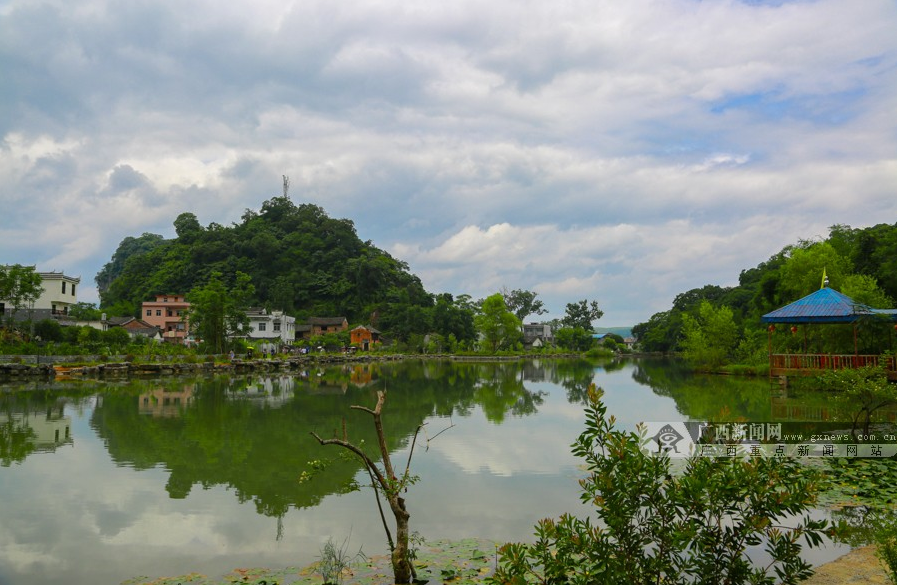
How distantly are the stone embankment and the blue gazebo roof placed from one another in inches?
1095

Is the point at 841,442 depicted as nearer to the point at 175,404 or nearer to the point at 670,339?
the point at 175,404

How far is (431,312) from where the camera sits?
222ft

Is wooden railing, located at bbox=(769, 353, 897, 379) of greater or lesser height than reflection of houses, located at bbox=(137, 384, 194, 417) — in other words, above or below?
above

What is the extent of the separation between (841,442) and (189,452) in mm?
11310

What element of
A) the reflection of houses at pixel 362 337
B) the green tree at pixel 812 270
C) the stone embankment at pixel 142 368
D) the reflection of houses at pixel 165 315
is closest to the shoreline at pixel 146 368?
the stone embankment at pixel 142 368

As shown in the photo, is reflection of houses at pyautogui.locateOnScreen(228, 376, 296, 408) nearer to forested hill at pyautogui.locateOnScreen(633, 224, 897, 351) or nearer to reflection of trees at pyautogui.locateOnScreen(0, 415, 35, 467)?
reflection of trees at pyautogui.locateOnScreen(0, 415, 35, 467)

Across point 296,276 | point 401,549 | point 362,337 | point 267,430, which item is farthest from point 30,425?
point 296,276

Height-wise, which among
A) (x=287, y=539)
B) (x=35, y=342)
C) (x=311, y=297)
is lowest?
(x=287, y=539)

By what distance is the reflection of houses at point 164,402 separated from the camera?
16.7m

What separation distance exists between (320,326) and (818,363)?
176ft

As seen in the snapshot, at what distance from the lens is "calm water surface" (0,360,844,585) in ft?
20.0

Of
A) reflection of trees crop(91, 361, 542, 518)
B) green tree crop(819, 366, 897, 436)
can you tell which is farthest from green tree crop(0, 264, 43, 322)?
green tree crop(819, 366, 897, 436)

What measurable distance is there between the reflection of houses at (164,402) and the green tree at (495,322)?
4226 cm

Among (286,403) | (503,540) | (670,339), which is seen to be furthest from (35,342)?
(670,339)
